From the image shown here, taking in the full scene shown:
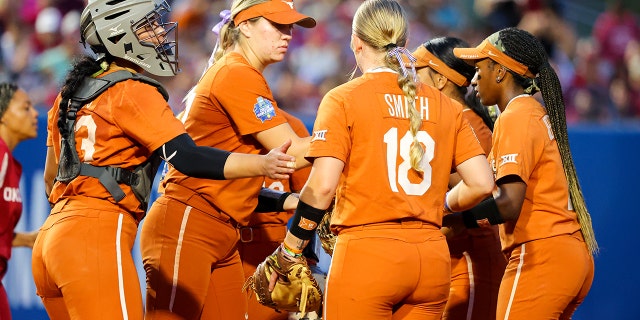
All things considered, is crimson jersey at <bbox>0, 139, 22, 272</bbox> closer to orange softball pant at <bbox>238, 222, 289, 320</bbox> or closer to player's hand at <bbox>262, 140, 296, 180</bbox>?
orange softball pant at <bbox>238, 222, 289, 320</bbox>

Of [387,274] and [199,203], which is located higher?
[387,274]

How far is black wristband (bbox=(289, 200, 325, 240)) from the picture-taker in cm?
459

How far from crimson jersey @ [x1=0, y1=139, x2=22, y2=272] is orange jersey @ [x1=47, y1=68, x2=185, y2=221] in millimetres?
1736

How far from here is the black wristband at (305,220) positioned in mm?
4594

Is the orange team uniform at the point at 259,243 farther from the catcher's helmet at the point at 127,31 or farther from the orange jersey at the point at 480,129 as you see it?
the catcher's helmet at the point at 127,31

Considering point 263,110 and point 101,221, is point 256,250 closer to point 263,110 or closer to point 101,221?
point 263,110

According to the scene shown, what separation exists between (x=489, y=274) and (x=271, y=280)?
1.98 metres

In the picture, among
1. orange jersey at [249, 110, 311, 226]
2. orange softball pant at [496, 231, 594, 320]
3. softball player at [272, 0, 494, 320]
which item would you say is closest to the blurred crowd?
orange jersey at [249, 110, 311, 226]

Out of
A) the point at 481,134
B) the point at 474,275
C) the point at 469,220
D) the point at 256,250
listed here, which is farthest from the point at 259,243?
the point at 481,134

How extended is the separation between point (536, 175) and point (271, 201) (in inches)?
62.8

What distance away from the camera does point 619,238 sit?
922 centimetres

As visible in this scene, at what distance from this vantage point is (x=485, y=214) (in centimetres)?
531

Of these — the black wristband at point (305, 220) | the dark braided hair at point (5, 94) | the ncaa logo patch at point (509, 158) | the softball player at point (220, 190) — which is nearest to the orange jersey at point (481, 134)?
the ncaa logo patch at point (509, 158)

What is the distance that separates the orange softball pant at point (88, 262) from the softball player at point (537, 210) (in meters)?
1.92
